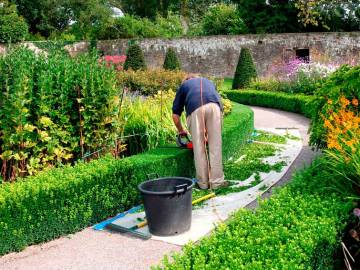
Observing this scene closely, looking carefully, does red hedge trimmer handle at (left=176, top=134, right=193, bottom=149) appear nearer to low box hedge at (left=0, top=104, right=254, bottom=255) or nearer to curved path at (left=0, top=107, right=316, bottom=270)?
low box hedge at (left=0, top=104, right=254, bottom=255)

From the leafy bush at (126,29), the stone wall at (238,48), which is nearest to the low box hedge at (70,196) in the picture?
the stone wall at (238,48)

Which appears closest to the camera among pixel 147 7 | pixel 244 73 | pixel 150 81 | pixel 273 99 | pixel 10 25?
pixel 150 81

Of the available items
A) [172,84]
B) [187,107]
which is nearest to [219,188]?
[187,107]

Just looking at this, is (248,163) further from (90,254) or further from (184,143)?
(90,254)

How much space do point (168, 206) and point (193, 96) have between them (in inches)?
75.5

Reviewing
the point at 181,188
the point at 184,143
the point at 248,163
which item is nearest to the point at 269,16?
the point at 248,163

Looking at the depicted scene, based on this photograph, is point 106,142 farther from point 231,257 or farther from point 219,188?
point 231,257

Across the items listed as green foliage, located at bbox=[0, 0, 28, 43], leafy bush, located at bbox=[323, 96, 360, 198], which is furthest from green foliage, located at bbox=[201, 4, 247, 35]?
leafy bush, located at bbox=[323, 96, 360, 198]

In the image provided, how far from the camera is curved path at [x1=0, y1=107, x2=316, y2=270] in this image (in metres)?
4.27

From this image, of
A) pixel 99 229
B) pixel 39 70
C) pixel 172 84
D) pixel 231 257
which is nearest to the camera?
pixel 231 257

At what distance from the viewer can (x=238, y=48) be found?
1017 inches

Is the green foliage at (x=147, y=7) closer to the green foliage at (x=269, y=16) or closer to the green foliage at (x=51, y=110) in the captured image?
the green foliage at (x=269, y=16)

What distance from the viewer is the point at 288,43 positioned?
24.5 metres

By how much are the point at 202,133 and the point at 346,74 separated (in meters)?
2.13
